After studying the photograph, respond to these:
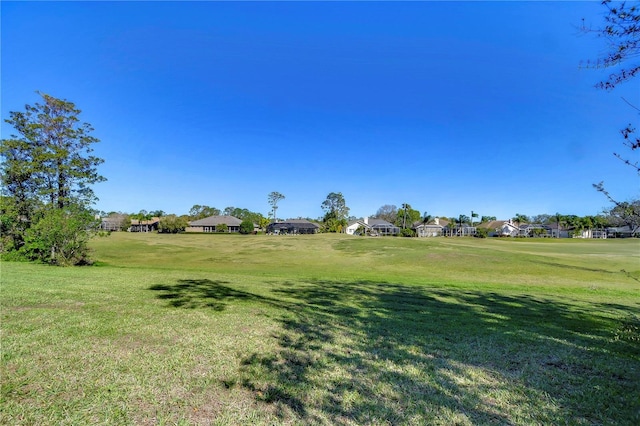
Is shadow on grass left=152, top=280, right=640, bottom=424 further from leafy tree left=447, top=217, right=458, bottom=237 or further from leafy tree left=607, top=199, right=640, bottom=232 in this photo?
leafy tree left=447, top=217, right=458, bottom=237

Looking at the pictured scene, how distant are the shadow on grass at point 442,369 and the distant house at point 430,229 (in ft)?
308

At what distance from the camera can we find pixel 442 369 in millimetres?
4012

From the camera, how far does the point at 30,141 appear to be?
2186 centimetres

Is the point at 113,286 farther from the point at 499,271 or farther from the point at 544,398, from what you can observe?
the point at 499,271

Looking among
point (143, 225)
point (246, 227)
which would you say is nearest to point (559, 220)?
point (246, 227)

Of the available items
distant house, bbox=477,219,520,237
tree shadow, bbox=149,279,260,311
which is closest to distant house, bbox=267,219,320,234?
distant house, bbox=477,219,520,237

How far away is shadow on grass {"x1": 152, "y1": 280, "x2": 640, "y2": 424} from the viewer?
10.0ft

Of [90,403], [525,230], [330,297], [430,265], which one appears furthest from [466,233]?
[90,403]

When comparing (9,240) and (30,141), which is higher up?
(30,141)

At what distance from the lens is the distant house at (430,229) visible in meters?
97.5

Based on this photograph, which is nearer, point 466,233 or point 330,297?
point 330,297

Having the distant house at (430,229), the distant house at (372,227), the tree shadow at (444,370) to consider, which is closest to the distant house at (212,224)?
the distant house at (372,227)

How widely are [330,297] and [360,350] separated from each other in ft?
15.3

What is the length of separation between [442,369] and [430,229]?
101 meters
